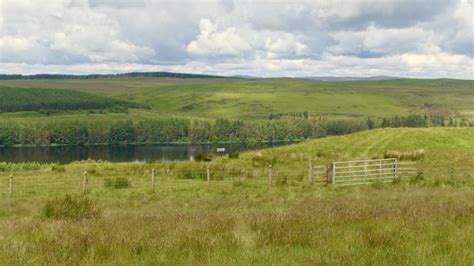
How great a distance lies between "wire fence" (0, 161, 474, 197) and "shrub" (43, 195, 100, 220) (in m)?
12.7

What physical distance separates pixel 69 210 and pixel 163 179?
19.6m

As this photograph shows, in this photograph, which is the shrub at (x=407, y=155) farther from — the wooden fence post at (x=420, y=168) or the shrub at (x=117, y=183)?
the shrub at (x=117, y=183)

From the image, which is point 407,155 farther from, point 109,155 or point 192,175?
point 109,155

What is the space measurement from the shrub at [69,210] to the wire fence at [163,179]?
41.7ft

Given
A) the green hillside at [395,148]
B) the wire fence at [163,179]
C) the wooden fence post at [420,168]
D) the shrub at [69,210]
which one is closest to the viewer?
the shrub at [69,210]

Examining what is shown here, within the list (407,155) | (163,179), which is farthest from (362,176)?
(163,179)

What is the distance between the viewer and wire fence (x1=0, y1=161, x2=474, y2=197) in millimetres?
24734

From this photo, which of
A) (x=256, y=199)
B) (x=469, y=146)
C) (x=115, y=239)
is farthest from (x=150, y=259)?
(x=469, y=146)

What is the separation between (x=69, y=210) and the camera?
1012cm

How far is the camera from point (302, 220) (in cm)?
739

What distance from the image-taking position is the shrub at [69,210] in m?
9.96

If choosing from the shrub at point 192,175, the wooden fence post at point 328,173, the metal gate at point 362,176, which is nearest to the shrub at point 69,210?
the metal gate at point 362,176

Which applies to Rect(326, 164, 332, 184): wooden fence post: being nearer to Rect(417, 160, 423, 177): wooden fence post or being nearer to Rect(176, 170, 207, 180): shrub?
Rect(417, 160, 423, 177): wooden fence post

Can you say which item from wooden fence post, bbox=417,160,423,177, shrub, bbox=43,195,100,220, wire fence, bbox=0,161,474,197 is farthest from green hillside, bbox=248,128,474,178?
shrub, bbox=43,195,100,220
